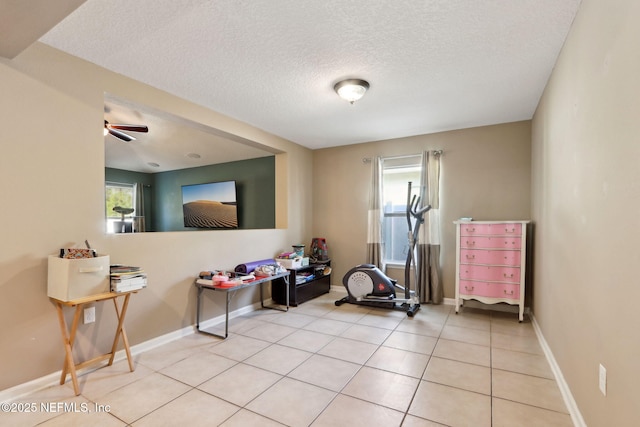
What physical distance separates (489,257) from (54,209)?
4436mm

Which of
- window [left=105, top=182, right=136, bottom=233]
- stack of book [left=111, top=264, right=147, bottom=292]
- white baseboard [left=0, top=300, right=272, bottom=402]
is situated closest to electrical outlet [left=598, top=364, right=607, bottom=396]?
stack of book [left=111, top=264, right=147, bottom=292]

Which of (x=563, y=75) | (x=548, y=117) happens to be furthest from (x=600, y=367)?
(x=548, y=117)

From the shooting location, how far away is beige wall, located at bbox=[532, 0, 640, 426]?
1223 millimetres

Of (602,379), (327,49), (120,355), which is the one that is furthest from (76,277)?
(602,379)

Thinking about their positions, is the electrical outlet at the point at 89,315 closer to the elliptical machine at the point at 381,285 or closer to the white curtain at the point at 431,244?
the elliptical machine at the point at 381,285

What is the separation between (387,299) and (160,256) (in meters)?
2.90

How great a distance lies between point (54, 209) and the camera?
2334mm

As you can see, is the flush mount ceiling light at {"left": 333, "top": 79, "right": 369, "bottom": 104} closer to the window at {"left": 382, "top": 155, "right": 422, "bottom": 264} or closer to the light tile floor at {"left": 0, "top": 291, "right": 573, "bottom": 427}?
the window at {"left": 382, "top": 155, "right": 422, "bottom": 264}

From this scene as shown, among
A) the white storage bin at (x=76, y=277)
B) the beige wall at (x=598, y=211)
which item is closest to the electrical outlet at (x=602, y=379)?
the beige wall at (x=598, y=211)

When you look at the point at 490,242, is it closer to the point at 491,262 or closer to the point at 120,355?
the point at 491,262

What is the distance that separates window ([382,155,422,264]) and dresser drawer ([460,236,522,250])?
105 cm

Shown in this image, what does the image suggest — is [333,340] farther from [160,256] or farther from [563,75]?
[563,75]

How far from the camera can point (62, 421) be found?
6.13ft

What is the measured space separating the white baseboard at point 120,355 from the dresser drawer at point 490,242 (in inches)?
116
